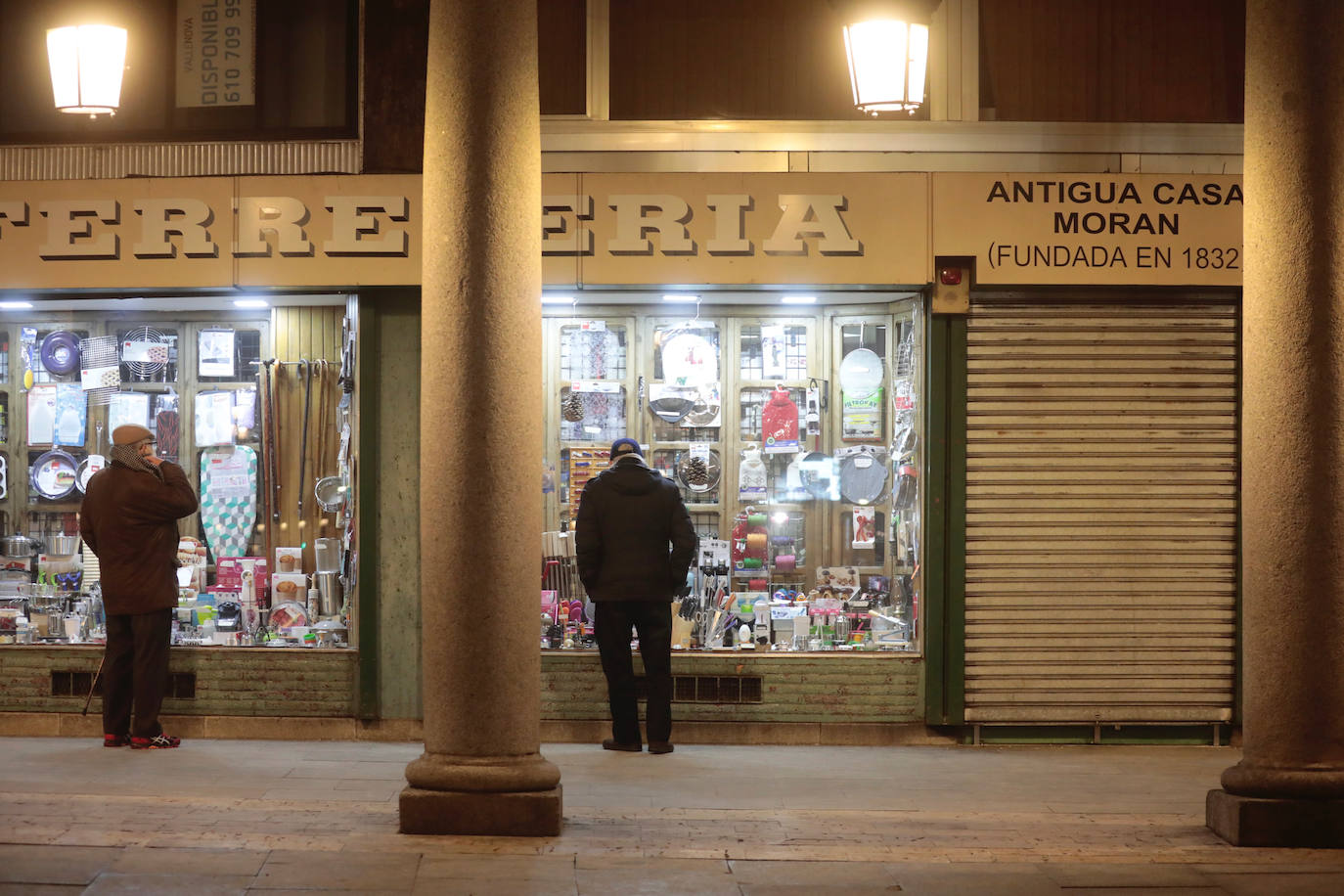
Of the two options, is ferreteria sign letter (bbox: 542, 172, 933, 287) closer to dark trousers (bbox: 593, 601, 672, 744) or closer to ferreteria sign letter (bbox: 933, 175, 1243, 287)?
ferreteria sign letter (bbox: 933, 175, 1243, 287)

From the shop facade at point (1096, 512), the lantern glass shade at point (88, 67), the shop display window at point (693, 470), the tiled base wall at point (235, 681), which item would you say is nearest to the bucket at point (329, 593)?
the tiled base wall at point (235, 681)

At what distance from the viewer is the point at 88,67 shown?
8656 mm

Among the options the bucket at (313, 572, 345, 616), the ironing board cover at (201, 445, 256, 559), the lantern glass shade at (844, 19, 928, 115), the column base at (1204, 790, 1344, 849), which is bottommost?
the column base at (1204, 790, 1344, 849)

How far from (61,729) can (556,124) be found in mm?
5070

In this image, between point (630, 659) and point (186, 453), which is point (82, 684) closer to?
point (186, 453)

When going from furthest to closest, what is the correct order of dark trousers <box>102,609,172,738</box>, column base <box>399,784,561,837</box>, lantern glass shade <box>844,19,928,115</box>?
dark trousers <box>102,609,172,738</box>
lantern glass shade <box>844,19,928,115</box>
column base <box>399,784,561,837</box>

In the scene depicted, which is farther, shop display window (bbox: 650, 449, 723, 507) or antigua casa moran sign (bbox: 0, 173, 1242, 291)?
shop display window (bbox: 650, 449, 723, 507)

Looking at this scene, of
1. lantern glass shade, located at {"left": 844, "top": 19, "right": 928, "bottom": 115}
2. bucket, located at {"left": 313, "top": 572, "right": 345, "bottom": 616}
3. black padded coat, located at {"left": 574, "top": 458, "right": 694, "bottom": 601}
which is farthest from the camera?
bucket, located at {"left": 313, "top": 572, "right": 345, "bottom": 616}

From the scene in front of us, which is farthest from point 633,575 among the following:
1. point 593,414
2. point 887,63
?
point 887,63

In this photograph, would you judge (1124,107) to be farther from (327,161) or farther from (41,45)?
(41,45)

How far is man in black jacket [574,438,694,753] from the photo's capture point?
852 centimetres

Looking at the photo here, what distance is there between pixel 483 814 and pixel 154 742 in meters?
3.20

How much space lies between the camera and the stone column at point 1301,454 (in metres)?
6.35

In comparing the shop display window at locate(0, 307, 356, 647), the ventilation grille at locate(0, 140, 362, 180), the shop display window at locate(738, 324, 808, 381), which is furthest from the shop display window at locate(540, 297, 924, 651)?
the ventilation grille at locate(0, 140, 362, 180)
